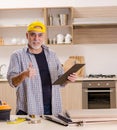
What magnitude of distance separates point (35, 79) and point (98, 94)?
2625 mm

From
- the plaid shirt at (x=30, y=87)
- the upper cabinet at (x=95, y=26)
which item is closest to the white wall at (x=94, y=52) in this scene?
the upper cabinet at (x=95, y=26)

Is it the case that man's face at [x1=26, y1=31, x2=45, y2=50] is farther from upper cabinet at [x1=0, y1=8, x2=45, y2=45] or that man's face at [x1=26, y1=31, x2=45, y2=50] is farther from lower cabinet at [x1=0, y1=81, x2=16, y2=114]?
upper cabinet at [x1=0, y1=8, x2=45, y2=45]

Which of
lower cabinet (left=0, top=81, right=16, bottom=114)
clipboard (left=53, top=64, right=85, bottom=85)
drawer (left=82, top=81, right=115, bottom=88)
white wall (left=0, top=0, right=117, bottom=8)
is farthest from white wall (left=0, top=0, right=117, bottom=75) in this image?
clipboard (left=53, top=64, right=85, bottom=85)

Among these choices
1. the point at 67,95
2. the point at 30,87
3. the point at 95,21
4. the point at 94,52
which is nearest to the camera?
the point at 30,87

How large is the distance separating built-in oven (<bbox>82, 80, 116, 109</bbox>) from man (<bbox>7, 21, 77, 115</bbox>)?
235 centimetres

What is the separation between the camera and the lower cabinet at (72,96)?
509 cm

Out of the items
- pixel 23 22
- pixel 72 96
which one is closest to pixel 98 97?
pixel 72 96

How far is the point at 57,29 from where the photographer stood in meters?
5.69

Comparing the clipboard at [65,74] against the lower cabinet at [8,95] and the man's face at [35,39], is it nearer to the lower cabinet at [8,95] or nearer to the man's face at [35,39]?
the man's face at [35,39]

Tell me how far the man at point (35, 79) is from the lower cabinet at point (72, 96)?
2.34 metres

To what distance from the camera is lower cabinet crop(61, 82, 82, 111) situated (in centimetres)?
509

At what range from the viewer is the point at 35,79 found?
265 cm

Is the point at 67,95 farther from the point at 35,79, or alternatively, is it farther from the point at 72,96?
the point at 35,79

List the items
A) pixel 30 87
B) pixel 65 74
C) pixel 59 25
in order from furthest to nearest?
1. pixel 59 25
2. pixel 30 87
3. pixel 65 74
